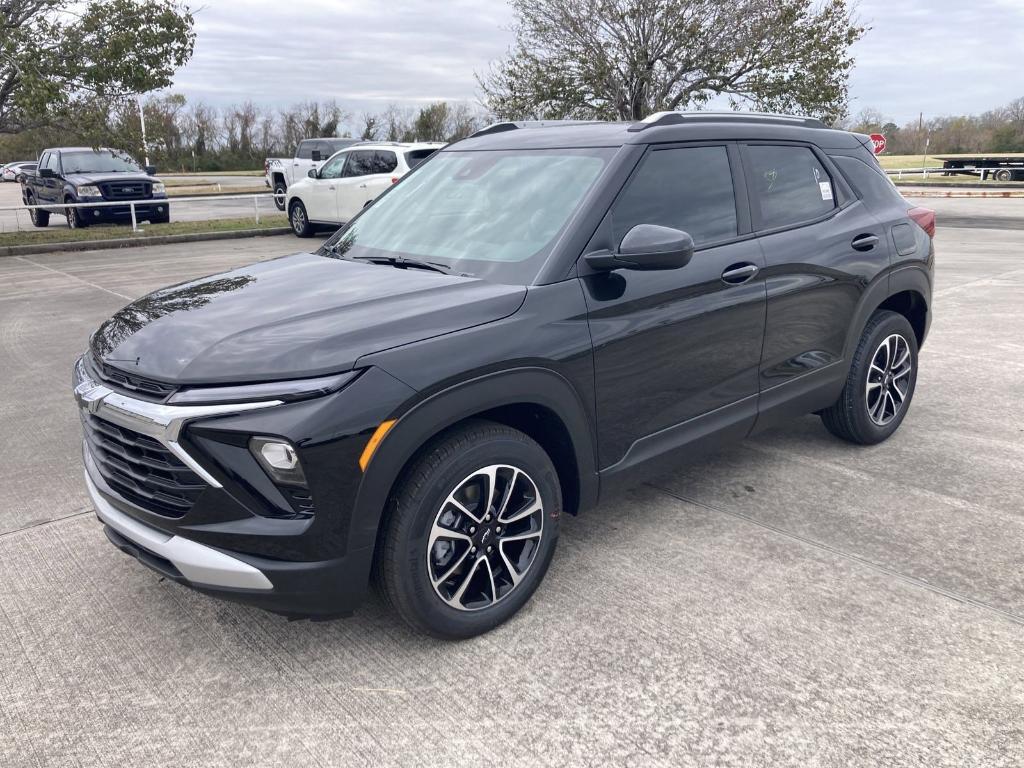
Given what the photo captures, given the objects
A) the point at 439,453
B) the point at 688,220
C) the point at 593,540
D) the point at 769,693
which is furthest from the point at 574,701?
the point at 688,220

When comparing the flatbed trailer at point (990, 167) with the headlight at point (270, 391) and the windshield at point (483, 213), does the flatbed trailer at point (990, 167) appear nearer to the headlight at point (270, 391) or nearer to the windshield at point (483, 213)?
the windshield at point (483, 213)

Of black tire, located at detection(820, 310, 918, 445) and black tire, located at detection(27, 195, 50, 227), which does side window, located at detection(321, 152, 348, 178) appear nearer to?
black tire, located at detection(27, 195, 50, 227)

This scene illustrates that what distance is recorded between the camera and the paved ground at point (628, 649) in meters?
2.52

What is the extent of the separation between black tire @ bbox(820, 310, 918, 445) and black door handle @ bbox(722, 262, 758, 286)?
1.14m

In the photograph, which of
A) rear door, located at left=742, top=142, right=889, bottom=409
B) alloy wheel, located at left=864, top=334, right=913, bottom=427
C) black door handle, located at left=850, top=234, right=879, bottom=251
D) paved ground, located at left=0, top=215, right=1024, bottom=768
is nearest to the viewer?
paved ground, located at left=0, top=215, right=1024, bottom=768

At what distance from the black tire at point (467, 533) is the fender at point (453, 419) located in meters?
0.08

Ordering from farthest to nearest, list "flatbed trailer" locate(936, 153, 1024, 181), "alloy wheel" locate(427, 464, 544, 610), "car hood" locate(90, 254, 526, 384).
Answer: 1. "flatbed trailer" locate(936, 153, 1024, 181)
2. "alloy wheel" locate(427, 464, 544, 610)
3. "car hood" locate(90, 254, 526, 384)

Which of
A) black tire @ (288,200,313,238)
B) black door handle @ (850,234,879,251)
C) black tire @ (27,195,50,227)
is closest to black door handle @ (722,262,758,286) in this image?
black door handle @ (850,234,879,251)

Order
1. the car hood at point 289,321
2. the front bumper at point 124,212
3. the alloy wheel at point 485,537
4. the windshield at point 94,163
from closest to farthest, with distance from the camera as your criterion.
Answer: the car hood at point 289,321
the alloy wheel at point 485,537
the front bumper at point 124,212
the windshield at point 94,163

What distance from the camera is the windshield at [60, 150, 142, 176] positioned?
18.8 m

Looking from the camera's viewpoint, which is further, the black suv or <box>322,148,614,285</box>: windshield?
<box>322,148,614,285</box>: windshield

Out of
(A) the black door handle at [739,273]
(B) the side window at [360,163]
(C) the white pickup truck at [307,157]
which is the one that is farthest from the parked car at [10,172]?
(A) the black door handle at [739,273]

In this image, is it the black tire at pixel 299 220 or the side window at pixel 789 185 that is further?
the black tire at pixel 299 220

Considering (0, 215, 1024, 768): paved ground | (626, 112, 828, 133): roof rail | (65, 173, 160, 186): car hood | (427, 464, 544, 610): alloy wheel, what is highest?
(65, 173, 160, 186): car hood
